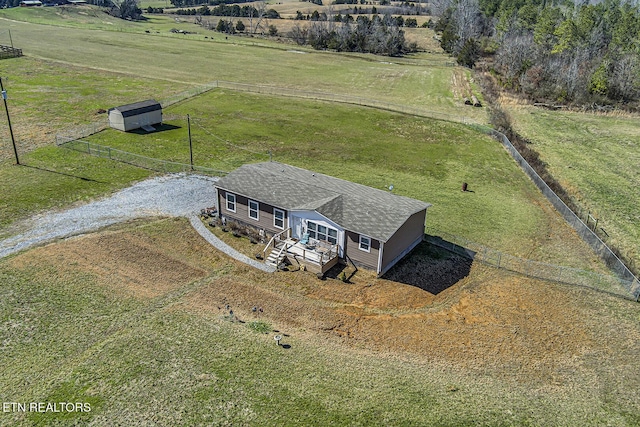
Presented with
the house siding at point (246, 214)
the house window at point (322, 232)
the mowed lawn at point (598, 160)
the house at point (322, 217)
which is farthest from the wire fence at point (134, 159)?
the mowed lawn at point (598, 160)

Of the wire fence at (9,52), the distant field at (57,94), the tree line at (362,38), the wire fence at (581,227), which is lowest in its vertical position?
the wire fence at (581,227)

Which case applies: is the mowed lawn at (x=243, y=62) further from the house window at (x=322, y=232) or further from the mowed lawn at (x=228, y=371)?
the mowed lawn at (x=228, y=371)

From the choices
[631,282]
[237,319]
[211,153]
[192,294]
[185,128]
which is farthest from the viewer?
[185,128]

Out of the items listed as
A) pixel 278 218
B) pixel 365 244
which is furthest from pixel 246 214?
pixel 365 244

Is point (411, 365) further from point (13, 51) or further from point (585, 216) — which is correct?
point (13, 51)

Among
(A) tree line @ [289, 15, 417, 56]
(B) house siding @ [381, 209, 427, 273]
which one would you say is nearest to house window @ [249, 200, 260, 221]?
(B) house siding @ [381, 209, 427, 273]

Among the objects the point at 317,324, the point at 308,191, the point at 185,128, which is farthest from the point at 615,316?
the point at 185,128
